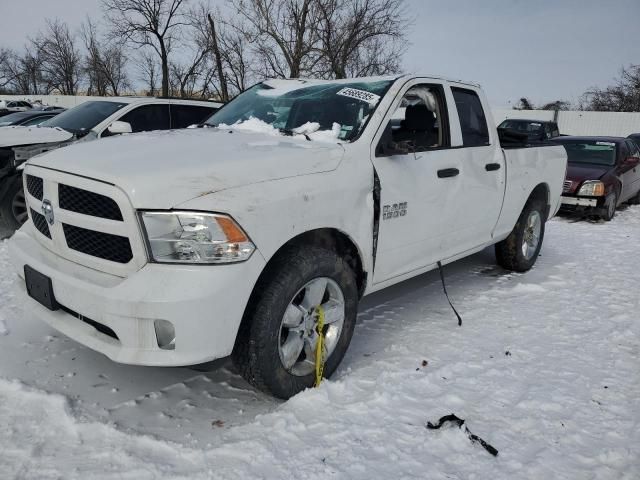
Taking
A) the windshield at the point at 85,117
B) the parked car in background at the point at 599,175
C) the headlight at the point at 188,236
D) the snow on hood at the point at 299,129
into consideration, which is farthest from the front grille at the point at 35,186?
the parked car in background at the point at 599,175

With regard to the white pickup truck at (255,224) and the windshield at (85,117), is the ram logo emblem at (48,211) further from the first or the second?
the windshield at (85,117)

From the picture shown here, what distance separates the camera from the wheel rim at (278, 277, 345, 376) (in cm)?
274

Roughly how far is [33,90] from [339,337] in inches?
2703

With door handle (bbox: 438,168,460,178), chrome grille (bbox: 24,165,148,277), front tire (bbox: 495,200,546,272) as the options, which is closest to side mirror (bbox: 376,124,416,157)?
door handle (bbox: 438,168,460,178)

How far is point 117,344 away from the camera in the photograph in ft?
7.72

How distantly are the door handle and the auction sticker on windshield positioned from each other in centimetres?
70

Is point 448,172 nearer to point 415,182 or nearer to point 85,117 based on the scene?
point 415,182

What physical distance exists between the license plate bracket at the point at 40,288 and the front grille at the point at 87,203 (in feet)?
1.31

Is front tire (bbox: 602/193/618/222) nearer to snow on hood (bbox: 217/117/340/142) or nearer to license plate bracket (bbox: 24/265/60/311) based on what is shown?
snow on hood (bbox: 217/117/340/142)

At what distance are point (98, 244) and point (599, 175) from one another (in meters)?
9.08

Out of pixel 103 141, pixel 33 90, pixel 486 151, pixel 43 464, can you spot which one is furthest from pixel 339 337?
pixel 33 90

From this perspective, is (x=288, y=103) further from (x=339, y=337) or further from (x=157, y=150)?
(x=339, y=337)

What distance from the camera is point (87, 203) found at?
7.95 ft

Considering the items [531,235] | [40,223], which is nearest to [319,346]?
[40,223]
